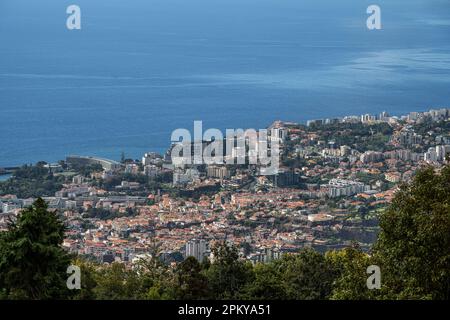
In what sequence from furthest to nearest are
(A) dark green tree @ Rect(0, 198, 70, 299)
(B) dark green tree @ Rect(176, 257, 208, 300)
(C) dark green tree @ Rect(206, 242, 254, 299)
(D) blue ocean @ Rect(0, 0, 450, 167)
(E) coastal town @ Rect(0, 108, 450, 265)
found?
(D) blue ocean @ Rect(0, 0, 450, 167)
(E) coastal town @ Rect(0, 108, 450, 265)
(C) dark green tree @ Rect(206, 242, 254, 299)
(B) dark green tree @ Rect(176, 257, 208, 300)
(A) dark green tree @ Rect(0, 198, 70, 299)

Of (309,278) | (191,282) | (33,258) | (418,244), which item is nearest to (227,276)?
(191,282)

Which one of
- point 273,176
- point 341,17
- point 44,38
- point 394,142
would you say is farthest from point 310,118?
point 341,17

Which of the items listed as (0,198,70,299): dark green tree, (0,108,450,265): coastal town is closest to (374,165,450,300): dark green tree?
(0,198,70,299): dark green tree

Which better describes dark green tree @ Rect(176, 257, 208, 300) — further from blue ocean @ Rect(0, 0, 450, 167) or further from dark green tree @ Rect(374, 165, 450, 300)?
blue ocean @ Rect(0, 0, 450, 167)

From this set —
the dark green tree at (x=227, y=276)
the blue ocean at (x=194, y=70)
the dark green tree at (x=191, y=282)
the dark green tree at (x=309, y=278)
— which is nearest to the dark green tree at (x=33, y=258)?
the dark green tree at (x=191, y=282)

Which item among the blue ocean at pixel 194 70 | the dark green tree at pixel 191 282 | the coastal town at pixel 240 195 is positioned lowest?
the dark green tree at pixel 191 282

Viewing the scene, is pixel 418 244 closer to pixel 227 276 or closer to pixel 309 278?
pixel 227 276

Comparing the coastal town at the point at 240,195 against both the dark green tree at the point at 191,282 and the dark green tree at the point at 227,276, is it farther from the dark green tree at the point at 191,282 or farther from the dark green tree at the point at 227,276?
the dark green tree at the point at 191,282
